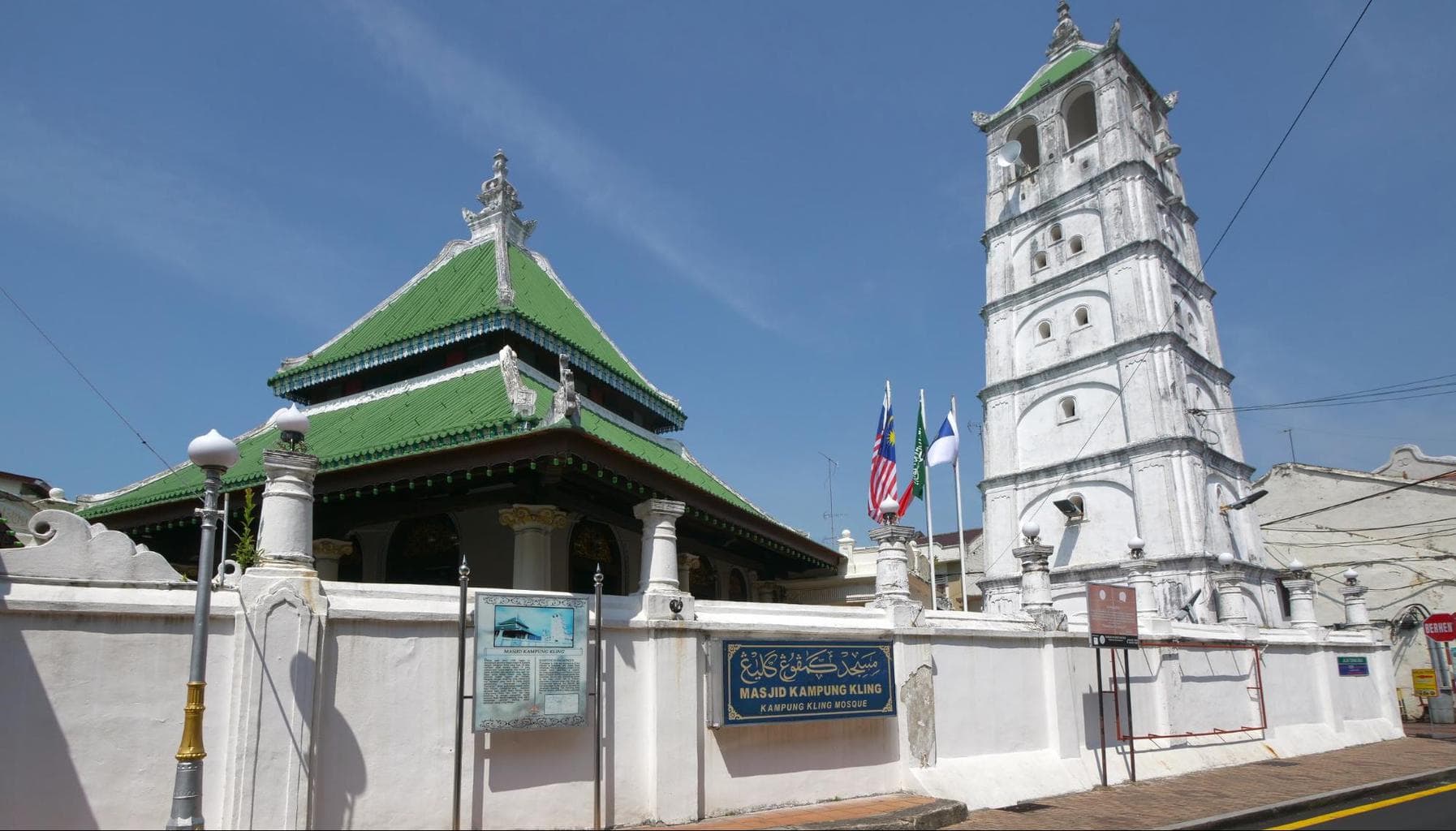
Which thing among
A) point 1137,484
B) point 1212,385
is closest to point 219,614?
point 1137,484

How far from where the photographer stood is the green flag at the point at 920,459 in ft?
89.8

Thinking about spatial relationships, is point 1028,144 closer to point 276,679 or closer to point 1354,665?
point 1354,665

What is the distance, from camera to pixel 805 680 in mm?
11547

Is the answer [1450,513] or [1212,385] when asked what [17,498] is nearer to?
[1212,385]

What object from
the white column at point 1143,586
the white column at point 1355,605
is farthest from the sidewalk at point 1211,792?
the white column at point 1355,605

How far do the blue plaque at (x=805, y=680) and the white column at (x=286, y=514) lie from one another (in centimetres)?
488

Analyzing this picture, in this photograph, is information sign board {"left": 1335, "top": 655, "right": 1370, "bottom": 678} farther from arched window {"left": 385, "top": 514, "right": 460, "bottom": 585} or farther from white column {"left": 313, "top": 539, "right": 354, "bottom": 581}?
white column {"left": 313, "top": 539, "right": 354, "bottom": 581}

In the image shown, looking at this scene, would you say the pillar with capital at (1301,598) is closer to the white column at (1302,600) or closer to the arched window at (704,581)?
the white column at (1302,600)

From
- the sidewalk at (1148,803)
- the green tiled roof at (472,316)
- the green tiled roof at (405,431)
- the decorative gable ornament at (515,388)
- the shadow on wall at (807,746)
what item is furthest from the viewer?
the green tiled roof at (472,316)

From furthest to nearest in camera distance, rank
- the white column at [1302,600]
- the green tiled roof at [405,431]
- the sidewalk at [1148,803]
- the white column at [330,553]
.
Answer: the white column at [1302,600], the white column at [330,553], the green tiled roof at [405,431], the sidewalk at [1148,803]

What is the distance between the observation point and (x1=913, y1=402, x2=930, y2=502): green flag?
1077 inches

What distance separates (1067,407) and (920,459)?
26.8ft

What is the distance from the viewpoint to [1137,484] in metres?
29.4

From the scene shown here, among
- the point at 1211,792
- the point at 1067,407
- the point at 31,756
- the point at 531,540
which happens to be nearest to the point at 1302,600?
the point at 1211,792
